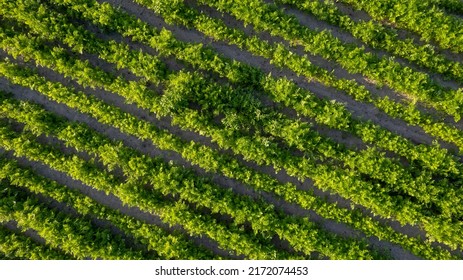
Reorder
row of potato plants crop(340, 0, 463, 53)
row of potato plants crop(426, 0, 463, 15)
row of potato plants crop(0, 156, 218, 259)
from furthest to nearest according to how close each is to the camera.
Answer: row of potato plants crop(0, 156, 218, 259)
row of potato plants crop(426, 0, 463, 15)
row of potato plants crop(340, 0, 463, 53)

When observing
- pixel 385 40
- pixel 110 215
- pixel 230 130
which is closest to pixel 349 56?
pixel 385 40

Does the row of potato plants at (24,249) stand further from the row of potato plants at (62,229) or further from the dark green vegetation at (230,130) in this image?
the row of potato plants at (62,229)

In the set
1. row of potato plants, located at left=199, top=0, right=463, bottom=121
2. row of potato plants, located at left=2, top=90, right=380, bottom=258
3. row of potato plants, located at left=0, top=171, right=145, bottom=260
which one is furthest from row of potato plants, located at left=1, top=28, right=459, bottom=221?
row of potato plants, located at left=0, top=171, right=145, bottom=260

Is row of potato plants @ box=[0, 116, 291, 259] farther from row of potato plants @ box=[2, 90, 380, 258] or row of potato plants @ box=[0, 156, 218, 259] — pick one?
row of potato plants @ box=[0, 156, 218, 259]

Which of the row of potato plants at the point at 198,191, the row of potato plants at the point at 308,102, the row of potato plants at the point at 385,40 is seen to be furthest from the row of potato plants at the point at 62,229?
the row of potato plants at the point at 385,40

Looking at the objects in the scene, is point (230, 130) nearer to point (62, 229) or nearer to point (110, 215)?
point (110, 215)

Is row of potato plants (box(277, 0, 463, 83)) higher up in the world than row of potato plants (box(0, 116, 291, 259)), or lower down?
higher up
